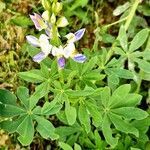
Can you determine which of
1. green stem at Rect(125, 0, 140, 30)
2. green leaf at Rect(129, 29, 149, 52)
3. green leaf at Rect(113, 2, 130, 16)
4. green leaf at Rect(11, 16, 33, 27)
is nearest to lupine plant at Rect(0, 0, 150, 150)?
green leaf at Rect(129, 29, 149, 52)

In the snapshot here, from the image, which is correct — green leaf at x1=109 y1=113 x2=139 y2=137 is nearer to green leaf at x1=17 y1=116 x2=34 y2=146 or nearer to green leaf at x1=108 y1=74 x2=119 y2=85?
green leaf at x1=108 y1=74 x2=119 y2=85

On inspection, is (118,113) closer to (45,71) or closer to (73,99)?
(73,99)

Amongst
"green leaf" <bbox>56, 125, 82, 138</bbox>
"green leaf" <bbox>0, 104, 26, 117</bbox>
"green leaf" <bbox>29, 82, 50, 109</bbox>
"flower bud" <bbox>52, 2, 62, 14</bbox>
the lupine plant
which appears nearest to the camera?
"flower bud" <bbox>52, 2, 62, 14</bbox>

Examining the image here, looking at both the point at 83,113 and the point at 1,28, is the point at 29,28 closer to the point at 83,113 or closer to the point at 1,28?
the point at 1,28

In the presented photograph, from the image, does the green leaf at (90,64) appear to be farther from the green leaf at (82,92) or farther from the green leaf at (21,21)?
the green leaf at (21,21)

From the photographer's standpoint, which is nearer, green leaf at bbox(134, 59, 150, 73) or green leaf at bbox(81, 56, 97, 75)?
green leaf at bbox(81, 56, 97, 75)

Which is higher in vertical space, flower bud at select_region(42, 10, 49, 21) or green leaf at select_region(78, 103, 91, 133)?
flower bud at select_region(42, 10, 49, 21)

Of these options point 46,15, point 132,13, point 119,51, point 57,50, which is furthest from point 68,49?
point 132,13
